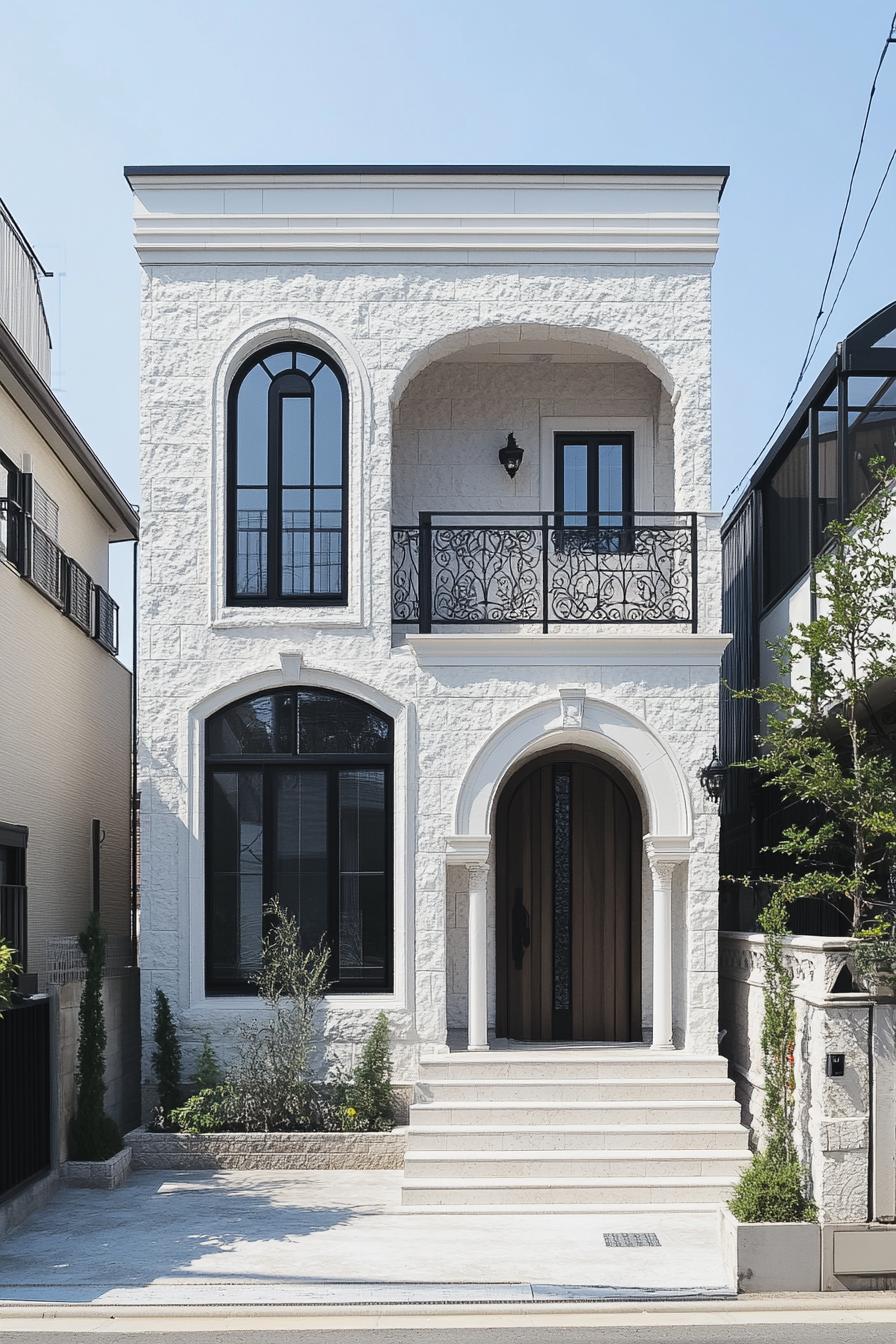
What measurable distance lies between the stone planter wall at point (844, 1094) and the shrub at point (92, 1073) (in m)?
6.10

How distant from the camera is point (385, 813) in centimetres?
1473

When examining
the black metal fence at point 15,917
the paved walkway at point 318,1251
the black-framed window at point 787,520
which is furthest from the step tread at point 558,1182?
the black-framed window at point 787,520

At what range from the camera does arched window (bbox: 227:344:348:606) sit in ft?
48.9

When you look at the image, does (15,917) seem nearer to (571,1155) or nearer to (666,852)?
(571,1155)

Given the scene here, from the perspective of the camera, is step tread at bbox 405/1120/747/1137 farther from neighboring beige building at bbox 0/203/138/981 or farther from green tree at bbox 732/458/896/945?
neighboring beige building at bbox 0/203/138/981

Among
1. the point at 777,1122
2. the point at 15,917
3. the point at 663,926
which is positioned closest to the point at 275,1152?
the point at 15,917

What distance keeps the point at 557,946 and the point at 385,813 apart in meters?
2.40

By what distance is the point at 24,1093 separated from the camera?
12102 millimetres

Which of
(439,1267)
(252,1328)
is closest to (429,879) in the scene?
(439,1267)

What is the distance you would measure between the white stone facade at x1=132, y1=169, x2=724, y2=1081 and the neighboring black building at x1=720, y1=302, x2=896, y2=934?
126cm

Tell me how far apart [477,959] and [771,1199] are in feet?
15.1

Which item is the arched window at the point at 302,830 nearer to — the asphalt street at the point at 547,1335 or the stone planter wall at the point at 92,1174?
the stone planter wall at the point at 92,1174

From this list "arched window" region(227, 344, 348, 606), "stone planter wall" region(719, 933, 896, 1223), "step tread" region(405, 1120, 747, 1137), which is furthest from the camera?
"arched window" region(227, 344, 348, 606)

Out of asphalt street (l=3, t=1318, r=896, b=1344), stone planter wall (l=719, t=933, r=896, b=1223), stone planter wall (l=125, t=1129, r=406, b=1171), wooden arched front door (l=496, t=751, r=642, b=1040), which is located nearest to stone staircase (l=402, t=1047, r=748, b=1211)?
stone planter wall (l=125, t=1129, r=406, b=1171)
